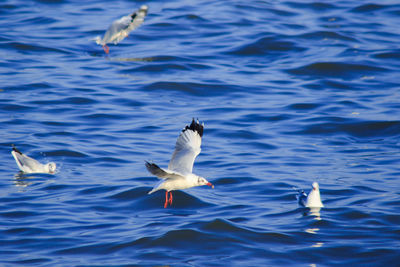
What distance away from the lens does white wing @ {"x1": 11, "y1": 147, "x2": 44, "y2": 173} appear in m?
11.0

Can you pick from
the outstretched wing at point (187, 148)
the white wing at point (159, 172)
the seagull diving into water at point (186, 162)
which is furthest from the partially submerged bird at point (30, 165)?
the white wing at point (159, 172)

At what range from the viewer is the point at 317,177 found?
11.1 metres

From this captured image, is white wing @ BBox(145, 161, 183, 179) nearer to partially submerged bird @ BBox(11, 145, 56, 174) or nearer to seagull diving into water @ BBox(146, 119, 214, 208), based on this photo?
seagull diving into water @ BBox(146, 119, 214, 208)

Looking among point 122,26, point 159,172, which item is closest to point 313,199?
point 159,172

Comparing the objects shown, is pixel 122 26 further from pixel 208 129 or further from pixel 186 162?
pixel 186 162

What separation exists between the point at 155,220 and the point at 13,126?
5397 millimetres

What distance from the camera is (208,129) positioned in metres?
13.7

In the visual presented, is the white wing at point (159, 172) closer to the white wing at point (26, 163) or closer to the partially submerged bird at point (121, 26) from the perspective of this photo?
the white wing at point (26, 163)

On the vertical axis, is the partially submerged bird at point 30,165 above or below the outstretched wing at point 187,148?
below

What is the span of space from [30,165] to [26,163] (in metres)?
0.09

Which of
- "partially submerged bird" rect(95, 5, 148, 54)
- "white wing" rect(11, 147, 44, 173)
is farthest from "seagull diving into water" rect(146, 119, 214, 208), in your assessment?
"partially submerged bird" rect(95, 5, 148, 54)

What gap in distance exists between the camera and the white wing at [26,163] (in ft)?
36.1

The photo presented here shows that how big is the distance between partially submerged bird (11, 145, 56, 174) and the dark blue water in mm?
158

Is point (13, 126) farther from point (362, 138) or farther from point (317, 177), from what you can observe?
point (362, 138)
